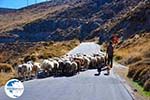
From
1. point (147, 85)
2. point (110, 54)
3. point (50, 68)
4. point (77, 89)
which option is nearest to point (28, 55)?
point (110, 54)

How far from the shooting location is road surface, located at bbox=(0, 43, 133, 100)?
21203 millimetres

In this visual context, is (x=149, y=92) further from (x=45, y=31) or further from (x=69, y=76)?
(x=45, y=31)

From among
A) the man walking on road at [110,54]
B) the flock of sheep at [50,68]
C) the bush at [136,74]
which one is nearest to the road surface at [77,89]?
the bush at [136,74]

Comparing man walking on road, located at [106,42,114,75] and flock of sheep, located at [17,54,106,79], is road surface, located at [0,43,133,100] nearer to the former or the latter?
flock of sheep, located at [17,54,106,79]

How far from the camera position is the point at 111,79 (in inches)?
1163

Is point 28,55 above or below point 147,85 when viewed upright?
above

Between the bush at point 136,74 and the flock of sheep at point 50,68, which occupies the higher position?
the flock of sheep at point 50,68

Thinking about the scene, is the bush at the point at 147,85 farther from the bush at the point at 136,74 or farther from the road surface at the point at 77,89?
the bush at the point at 136,74

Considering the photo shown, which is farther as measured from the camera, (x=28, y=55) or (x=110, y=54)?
(x=28, y=55)

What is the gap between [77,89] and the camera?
24.1 m

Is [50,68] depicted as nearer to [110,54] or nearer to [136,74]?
[110,54]

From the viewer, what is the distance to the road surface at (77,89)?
21.2m

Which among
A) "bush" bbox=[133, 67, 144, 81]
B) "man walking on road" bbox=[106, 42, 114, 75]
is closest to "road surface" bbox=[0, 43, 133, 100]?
"bush" bbox=[133, 67, 144, 81]

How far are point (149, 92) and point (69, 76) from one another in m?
8.77
